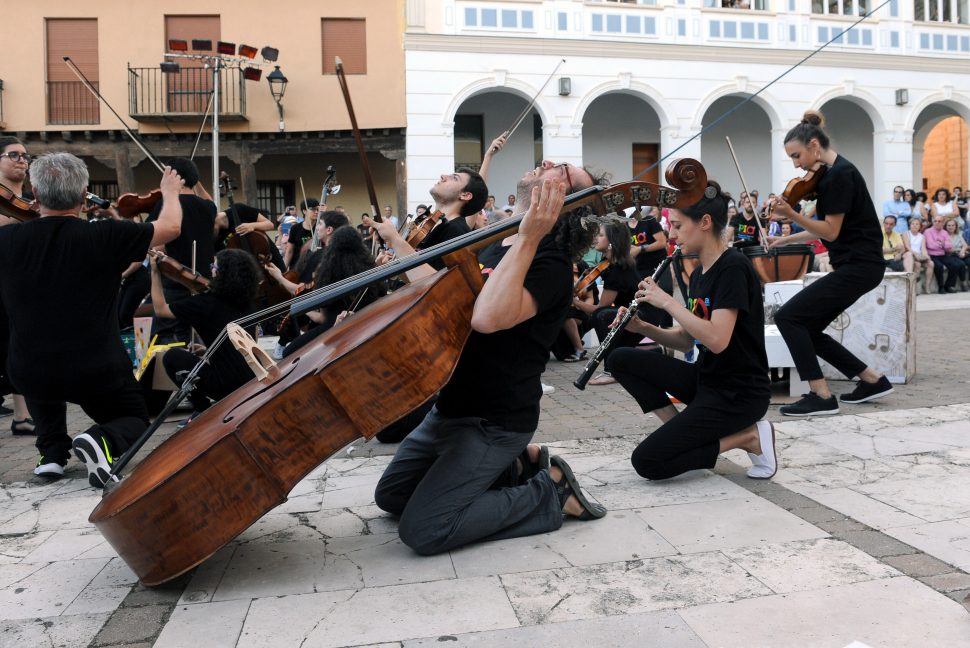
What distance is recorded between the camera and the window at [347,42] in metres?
18.2

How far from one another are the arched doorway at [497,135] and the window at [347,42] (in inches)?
104

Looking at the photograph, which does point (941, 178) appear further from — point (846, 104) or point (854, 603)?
point (854, 603)

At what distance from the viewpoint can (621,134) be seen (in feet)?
67.7

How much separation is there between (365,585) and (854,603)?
150 cm

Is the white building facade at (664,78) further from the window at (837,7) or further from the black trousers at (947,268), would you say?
the black trousers at (947,268)

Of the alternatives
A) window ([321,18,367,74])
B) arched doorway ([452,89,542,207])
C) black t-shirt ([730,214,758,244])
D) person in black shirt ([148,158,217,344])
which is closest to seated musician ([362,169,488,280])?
person in black shirt ([148,158,217,344])

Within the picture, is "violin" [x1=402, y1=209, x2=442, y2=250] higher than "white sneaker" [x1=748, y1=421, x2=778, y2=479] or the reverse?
higher

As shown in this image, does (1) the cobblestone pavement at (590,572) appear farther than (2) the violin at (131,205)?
No

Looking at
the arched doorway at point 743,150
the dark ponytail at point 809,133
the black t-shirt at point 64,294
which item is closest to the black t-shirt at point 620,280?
the dark ponytail at point 809,133

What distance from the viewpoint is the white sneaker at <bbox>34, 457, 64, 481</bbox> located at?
172 inches

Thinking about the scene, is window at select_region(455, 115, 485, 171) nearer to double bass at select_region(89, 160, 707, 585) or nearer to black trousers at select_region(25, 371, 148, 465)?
black trousers at select_region(25, 371, 148, 465)

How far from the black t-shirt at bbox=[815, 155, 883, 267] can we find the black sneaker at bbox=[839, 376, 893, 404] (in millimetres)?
763

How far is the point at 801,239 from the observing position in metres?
5.76

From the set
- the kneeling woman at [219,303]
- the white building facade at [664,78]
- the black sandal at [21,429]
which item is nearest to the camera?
the kneeling woman at [219,303]
